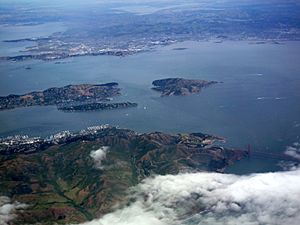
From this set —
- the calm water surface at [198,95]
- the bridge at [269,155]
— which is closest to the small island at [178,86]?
the calm water surface at [198,95]

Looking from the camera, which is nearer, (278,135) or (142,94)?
(278,135)

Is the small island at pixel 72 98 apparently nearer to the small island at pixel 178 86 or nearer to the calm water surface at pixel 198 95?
the calm water surface at pixel 198 95

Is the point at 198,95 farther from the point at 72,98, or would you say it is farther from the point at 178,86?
the point at 72,98

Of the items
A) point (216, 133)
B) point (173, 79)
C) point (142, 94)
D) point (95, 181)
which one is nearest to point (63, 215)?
point (95, 181)

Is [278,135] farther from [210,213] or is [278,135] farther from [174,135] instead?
[210,213]

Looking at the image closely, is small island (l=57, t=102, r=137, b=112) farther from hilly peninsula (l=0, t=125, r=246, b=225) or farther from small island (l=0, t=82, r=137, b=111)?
hilly peninsula (l=0, t=125, r=246, b=225)

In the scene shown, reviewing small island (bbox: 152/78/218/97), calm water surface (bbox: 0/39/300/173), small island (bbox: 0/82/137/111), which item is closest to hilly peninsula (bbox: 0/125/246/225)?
calm water surface (bbox: 0/39/300/173)
